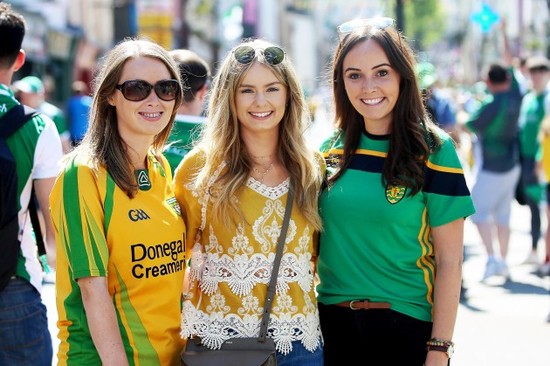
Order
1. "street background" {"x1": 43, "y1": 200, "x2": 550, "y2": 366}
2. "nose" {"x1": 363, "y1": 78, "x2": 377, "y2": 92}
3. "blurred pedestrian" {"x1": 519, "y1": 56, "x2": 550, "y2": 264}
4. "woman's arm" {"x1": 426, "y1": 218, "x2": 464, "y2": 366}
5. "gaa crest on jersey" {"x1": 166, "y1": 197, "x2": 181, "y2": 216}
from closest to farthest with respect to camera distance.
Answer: "gaa crest on jersey" {"x1": 166, "y1": 197, "x2": 181, "y2": 216}
"woman's arm" {"x1": 426, "y1": 218, "x2": 464, "y2": 366}
"nose" {"x1": 363, "y1": 78, "x2": 377, "y2": 92}
"street background" {"x1": 43, "y1": 200, "x2": 550, "y2": 366}
"blurred pedestrian" {"x1": 519, "y1": 56, "x2": 550, "y2": 264}

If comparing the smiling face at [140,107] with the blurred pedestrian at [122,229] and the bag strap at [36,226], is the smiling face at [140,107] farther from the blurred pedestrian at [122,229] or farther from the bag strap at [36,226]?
the bag strap at [36,226]

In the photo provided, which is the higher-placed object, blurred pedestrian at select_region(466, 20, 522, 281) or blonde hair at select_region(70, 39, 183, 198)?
blonde hair at select_region(70, 39, 183, 198)

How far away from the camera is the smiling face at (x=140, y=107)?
3420mm

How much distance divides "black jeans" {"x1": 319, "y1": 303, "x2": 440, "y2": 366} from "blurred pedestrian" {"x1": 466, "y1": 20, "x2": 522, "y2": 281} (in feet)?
19.9

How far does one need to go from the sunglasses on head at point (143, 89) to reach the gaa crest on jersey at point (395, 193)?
927 millimetres

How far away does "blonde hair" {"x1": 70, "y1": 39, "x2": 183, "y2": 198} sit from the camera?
10.8 ft

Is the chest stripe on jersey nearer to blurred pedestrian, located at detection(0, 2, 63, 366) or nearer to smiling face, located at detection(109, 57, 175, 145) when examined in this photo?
smiling face, located at detection(109, 57, 175, 145)

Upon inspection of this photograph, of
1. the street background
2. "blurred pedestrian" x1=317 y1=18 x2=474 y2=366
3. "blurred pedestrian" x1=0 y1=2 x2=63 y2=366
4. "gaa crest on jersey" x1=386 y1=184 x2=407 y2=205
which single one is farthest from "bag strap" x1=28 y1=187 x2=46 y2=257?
the street background

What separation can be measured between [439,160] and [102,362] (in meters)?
1.49

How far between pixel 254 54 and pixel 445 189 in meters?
0.92

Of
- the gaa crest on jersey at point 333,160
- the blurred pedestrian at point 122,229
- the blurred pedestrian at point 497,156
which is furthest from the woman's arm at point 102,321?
the blurred pedestrian at point 497,156

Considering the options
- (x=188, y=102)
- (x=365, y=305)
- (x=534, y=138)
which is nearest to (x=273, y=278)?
(x=365, y=305)

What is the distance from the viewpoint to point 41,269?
4070mm

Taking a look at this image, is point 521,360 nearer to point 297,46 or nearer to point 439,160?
point 439,160
